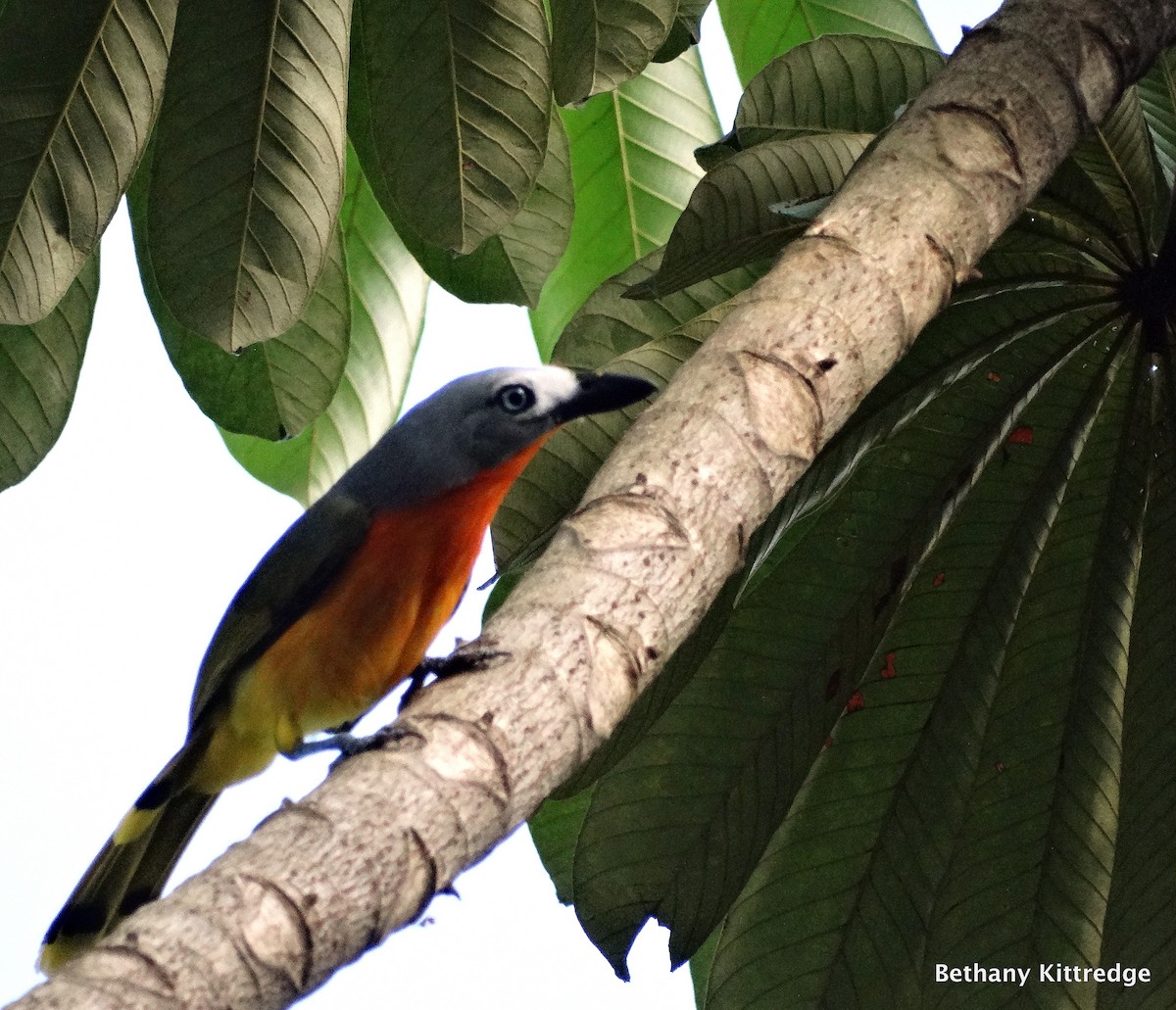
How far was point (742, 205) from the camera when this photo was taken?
186 centimetres

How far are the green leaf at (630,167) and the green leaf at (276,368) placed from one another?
64 centimetres

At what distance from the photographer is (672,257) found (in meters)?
1.84

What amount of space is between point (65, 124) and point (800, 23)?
5.28ft

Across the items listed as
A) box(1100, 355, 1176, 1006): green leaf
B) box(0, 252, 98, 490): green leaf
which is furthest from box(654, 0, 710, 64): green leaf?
box(0, 252, 98, 490): green leaf

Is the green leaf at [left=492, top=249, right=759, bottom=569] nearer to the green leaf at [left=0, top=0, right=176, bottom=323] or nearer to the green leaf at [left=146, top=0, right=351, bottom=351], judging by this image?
the green leaf at [left=146, top=0, right=351, bottom=351]

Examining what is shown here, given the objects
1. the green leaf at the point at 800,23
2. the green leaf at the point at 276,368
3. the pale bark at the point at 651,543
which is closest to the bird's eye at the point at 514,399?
the green leaf at the point at 276,368

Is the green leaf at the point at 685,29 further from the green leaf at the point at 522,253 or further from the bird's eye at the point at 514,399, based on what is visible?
the bird's eye at the point at 514,399

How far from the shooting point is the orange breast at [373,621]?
2.25 metres

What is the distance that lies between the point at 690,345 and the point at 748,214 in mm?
220

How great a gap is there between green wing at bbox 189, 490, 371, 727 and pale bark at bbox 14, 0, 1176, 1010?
1100 mm

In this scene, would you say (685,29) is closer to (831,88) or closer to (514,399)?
(831,88)

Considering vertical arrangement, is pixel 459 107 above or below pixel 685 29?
below

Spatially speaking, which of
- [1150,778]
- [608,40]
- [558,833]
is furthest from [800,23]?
[558,833]

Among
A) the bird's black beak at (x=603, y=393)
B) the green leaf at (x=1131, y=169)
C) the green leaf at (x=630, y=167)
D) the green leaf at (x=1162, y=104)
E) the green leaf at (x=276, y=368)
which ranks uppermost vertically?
the green leaf at (x=630, y=167)
